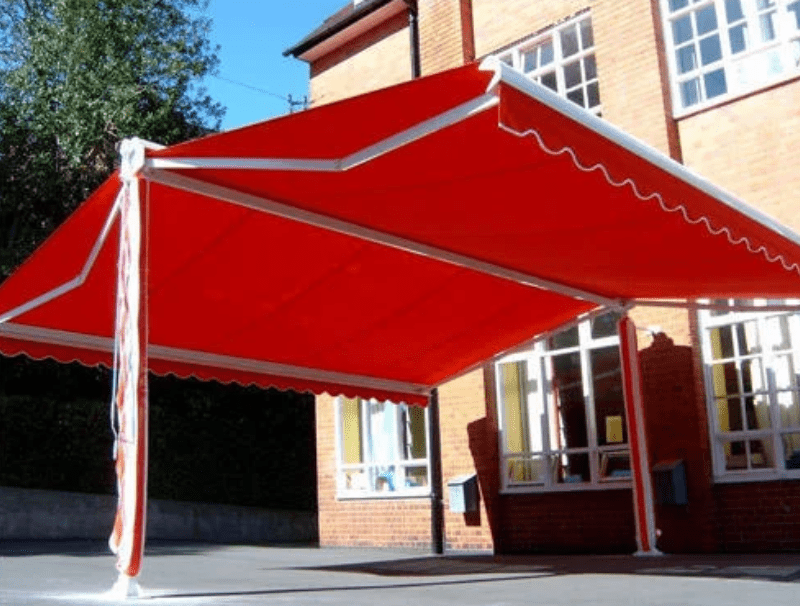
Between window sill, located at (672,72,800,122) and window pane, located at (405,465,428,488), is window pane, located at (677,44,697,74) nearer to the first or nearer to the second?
window sill, located at (672,72,800,122)

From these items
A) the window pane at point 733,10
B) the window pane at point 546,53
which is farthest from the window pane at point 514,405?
the window pane at point 733,10

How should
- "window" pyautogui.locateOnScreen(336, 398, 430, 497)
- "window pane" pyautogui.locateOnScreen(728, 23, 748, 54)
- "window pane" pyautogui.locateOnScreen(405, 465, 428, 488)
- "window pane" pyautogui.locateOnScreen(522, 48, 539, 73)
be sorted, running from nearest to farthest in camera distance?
"window pane" pyautogui.locateOnScreen(728, 23, 748, 54)
"window pane" pyautogui.locateOnScreen(522, 48, 539, 73)
"window pane" pyautogui.locateOnScreen(405, 465, 428, 488)
"window" pyautogui.locateOnScreen(336, 398, 430, 497)

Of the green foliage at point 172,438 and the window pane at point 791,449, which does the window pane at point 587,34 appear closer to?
the window pane at point 791,449

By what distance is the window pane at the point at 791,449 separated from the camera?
36.6 feet

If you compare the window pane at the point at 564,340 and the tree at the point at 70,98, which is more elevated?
the tree at the point at 70,98

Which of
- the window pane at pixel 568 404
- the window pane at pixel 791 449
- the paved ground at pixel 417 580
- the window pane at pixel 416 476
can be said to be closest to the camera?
the paved ground at pixel 417 580

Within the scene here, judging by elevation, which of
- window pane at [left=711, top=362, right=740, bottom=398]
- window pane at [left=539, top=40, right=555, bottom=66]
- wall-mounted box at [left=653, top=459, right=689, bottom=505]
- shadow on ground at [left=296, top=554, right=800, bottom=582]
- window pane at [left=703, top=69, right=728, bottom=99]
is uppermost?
window pane at [left=539, top=40, right=555, bottom=66]

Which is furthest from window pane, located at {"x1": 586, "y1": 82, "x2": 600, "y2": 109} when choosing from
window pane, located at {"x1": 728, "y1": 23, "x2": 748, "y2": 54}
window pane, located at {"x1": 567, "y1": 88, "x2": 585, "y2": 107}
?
window pane, located at {"x1": 728, "y1": 23, "x2": 748, "y2": 54}

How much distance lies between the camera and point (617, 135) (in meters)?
6.71

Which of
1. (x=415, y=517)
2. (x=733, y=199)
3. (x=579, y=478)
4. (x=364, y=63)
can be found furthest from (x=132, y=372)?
(x=364, y=63)

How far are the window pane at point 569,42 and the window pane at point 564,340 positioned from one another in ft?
12.6

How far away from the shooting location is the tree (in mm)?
20562

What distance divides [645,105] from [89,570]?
8.58 meters

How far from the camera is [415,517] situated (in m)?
15.0
